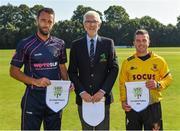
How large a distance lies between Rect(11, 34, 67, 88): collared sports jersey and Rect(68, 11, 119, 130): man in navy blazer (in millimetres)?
321

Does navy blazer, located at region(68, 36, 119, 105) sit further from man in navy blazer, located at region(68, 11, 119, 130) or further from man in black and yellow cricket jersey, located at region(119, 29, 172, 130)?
man in black and yellow cricket jersey, located at region(119, 29, 172, 130)

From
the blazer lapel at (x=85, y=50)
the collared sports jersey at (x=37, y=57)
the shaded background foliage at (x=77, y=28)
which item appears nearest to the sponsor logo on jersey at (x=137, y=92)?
the blazer lapel at (x=85, y=50)

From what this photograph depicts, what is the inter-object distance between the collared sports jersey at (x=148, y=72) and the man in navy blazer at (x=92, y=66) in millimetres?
213

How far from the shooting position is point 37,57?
20.2ft

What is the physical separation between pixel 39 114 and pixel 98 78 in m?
1.03

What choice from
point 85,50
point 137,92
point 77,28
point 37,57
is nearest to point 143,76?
point 137,92

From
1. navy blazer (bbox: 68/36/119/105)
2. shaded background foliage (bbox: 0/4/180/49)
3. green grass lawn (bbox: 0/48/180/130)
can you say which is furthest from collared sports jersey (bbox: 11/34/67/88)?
shaded background foliage (bbox: 0/4/180/49)

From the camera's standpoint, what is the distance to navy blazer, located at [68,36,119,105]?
633cm

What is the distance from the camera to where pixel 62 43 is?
6.35 m

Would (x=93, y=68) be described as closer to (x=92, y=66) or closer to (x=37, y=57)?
(x=92, y=66)

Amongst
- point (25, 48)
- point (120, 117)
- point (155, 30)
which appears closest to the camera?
point (25, 48)

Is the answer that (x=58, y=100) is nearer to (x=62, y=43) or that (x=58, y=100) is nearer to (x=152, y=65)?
(x=62, y=43)

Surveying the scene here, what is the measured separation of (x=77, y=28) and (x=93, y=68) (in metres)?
87.0

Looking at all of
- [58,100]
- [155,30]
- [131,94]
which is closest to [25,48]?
[58,100]
